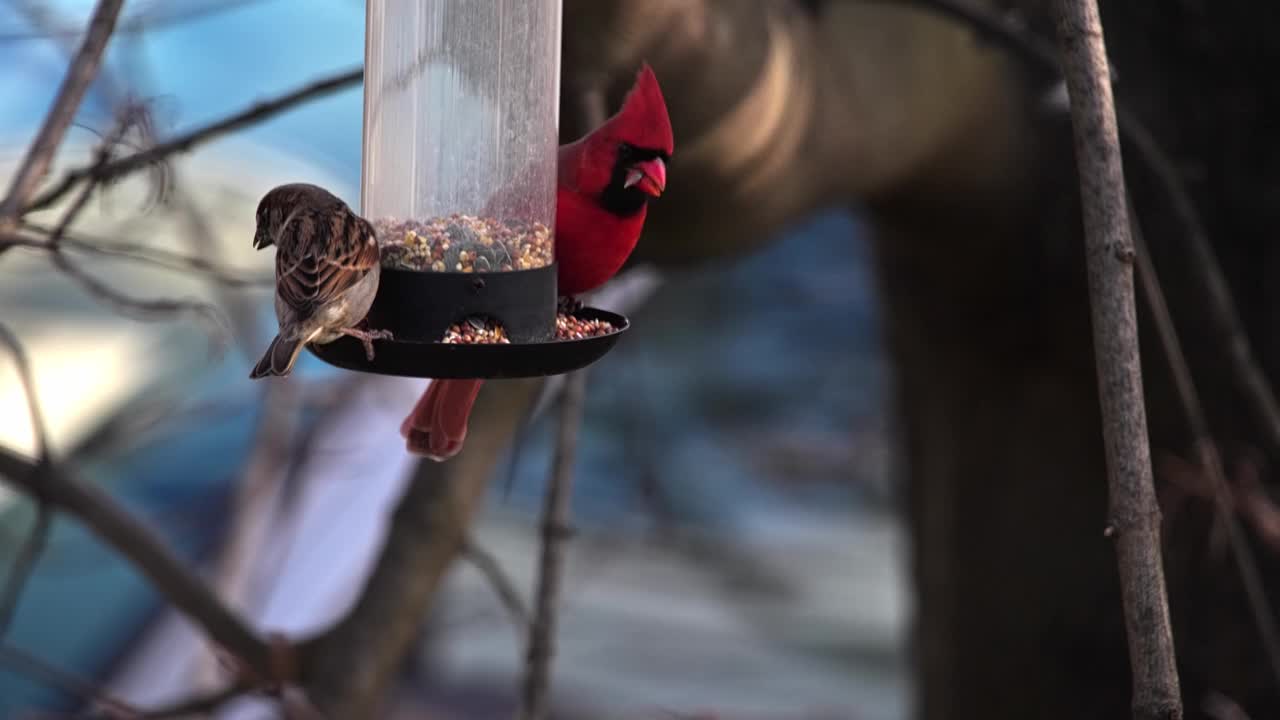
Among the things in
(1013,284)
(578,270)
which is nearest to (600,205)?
(578,270)

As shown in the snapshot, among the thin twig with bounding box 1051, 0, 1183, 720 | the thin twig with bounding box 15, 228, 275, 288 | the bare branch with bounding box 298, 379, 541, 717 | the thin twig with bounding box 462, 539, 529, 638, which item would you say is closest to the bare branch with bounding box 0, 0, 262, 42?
the thin twig with bounding box 15, 228, 275, 288

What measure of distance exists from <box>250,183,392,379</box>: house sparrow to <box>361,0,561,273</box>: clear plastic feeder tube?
0.23 metres

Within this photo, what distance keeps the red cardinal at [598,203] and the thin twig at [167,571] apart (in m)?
0.73

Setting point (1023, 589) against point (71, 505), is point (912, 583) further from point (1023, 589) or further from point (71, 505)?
point (71, 505)

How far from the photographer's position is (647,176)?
4.54 ft

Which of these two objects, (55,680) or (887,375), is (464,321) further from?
(887,375)

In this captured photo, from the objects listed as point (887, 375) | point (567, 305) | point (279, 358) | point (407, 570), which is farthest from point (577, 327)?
point (887, 375)

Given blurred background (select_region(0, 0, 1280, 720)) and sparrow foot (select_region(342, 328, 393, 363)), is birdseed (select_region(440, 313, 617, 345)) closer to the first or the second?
sparrow foot (select_region(342, 328, 393, 363))

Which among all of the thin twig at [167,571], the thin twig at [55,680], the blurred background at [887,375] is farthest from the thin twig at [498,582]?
the thin twig at [55,680]

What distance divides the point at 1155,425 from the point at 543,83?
5.64 ft

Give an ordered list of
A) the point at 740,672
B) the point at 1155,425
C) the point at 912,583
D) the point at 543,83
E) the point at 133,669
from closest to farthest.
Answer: the point at 543,83 < the point at 1155,425 < the point at 912,583 < the point at 133,669 < the point at 740,672

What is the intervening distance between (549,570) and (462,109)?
0.70m

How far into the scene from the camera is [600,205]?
4.65 ft

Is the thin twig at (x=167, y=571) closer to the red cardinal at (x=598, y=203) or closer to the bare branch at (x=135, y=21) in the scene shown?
the bare branch at (x=135, y=21)
